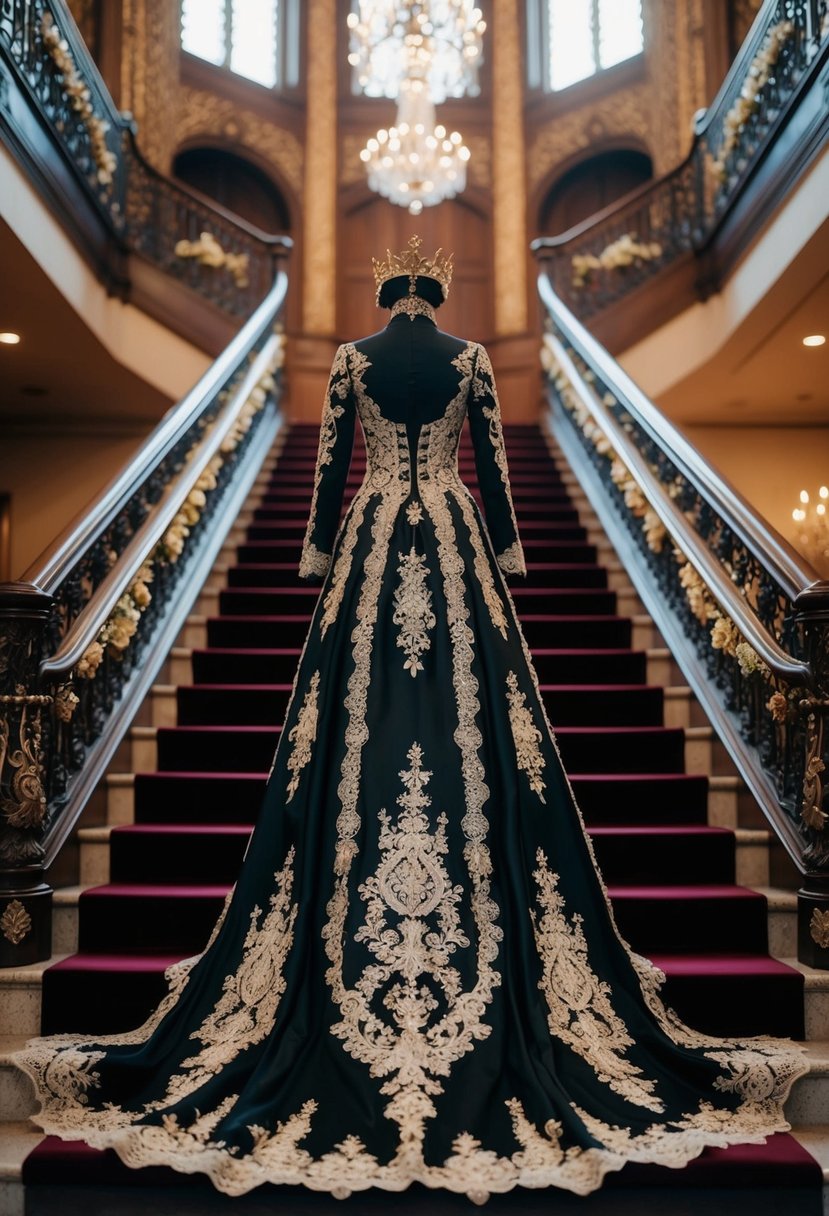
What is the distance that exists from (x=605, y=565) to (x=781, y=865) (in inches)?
100

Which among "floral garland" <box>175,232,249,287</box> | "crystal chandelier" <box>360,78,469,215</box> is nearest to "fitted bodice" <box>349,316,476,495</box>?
"floral garland" <box>175,232,249,287</box>

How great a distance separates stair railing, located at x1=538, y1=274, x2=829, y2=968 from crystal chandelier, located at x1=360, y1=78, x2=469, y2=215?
4016 mm

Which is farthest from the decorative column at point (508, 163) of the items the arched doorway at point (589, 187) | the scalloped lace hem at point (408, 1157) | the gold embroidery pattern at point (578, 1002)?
the scalloped lace hem at point (408, 1157)

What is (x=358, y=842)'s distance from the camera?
2717mm

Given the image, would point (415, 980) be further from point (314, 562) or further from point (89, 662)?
point (89, 662)

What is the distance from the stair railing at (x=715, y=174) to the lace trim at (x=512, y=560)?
12.1 feet

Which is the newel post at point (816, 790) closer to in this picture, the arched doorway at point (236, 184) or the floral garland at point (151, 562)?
the floral garland at point (151, 562)

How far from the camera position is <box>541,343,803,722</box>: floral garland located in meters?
3.52

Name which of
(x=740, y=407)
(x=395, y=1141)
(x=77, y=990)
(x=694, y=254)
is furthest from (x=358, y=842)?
(x=740, y=407)

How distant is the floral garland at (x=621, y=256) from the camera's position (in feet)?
30.3

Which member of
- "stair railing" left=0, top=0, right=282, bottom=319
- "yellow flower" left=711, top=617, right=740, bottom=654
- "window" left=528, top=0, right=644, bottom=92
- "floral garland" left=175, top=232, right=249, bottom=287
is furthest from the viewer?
"window" left=528, top=0, right=644, bottom=92

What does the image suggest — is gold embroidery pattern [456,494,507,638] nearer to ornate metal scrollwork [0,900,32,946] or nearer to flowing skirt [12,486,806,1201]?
flowing skirt [12,486,806,1201]

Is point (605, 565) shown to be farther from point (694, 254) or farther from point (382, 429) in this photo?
point (694, 254)

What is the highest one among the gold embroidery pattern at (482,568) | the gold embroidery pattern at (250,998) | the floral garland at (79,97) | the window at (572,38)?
the window at (572,38)
